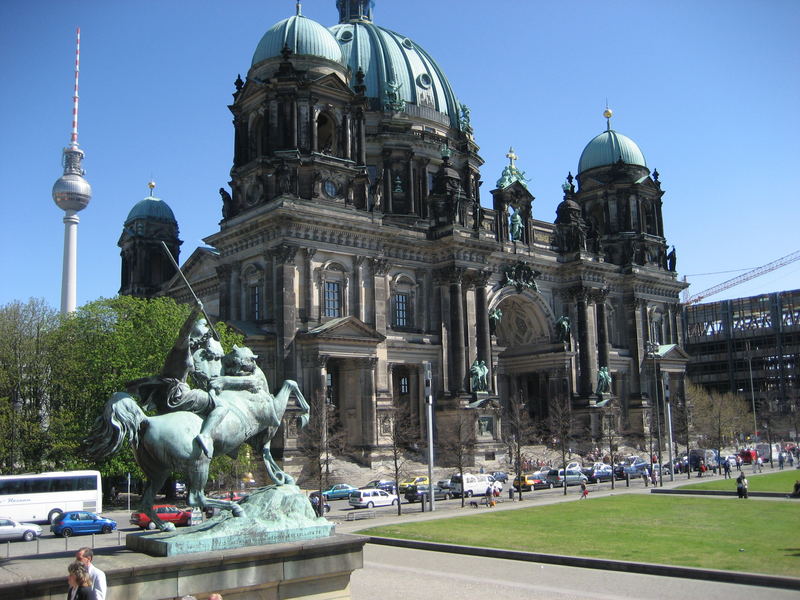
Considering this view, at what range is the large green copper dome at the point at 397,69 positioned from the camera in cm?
8275

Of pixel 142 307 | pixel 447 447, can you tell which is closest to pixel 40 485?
pixel 142 307

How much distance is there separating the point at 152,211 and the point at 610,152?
51.0 metres

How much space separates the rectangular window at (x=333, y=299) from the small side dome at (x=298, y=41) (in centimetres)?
1810

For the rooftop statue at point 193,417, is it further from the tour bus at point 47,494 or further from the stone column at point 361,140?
the stone column at point 361,140

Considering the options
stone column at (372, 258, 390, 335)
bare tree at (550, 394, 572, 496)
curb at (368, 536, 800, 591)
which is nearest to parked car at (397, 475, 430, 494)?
stone column at (372, 258, 390, 335)

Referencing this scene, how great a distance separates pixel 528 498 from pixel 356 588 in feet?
99.3

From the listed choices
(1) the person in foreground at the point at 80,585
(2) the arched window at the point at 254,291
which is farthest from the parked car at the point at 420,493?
(1) the person in foreground at the point at 80,585

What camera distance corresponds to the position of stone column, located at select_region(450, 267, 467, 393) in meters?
67.4

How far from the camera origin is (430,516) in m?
40.7

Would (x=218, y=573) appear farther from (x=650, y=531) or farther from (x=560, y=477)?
(x=560, y=477)

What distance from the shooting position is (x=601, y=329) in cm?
8294

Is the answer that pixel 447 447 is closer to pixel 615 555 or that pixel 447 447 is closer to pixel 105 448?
pixel 615 555

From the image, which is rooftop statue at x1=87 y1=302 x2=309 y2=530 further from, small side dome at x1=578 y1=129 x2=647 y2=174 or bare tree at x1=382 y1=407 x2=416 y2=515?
small side dome at x1=578 y1=129 x2=647 y2=174

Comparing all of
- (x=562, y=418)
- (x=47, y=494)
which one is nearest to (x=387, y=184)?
(x=562, y=418)
